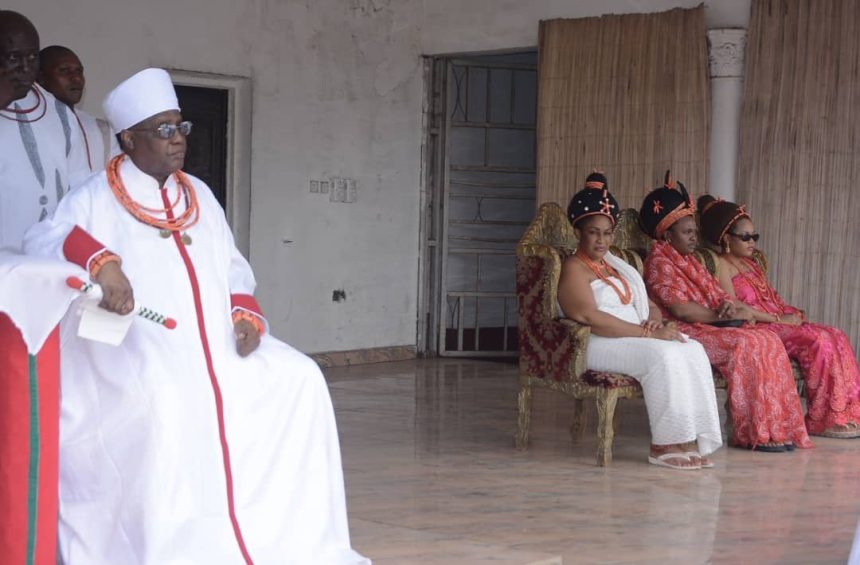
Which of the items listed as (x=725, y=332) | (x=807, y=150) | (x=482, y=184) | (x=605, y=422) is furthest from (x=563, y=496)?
(x=482, y=184)

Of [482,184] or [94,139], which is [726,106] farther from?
[94,139]

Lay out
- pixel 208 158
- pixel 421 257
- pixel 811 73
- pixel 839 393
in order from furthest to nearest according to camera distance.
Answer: pixel 421 257 → pixel 208 158 → pixel 811 73 → pixel 839 393

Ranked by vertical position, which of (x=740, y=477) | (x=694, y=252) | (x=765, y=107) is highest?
(x=765, y=107)

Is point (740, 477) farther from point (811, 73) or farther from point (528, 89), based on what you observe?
point (528, 89)

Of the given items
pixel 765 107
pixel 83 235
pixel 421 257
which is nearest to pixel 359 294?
pixel 421 257

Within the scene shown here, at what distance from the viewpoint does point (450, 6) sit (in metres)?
10.1

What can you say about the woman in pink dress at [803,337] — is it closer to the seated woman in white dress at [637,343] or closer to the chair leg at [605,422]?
the seated woman in white dress at [637,343]

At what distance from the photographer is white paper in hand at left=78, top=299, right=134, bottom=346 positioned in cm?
321

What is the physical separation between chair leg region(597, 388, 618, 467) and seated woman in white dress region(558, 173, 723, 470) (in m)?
0.15

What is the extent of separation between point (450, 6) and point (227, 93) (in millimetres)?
1976

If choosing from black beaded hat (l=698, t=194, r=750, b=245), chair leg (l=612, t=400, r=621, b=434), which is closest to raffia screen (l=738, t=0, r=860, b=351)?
black beaded hat (l=698, t=194, r=750, b=245)

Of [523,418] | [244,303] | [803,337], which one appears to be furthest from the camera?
[803,337]

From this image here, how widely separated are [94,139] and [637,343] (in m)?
2.71

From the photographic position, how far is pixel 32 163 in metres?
4.16
